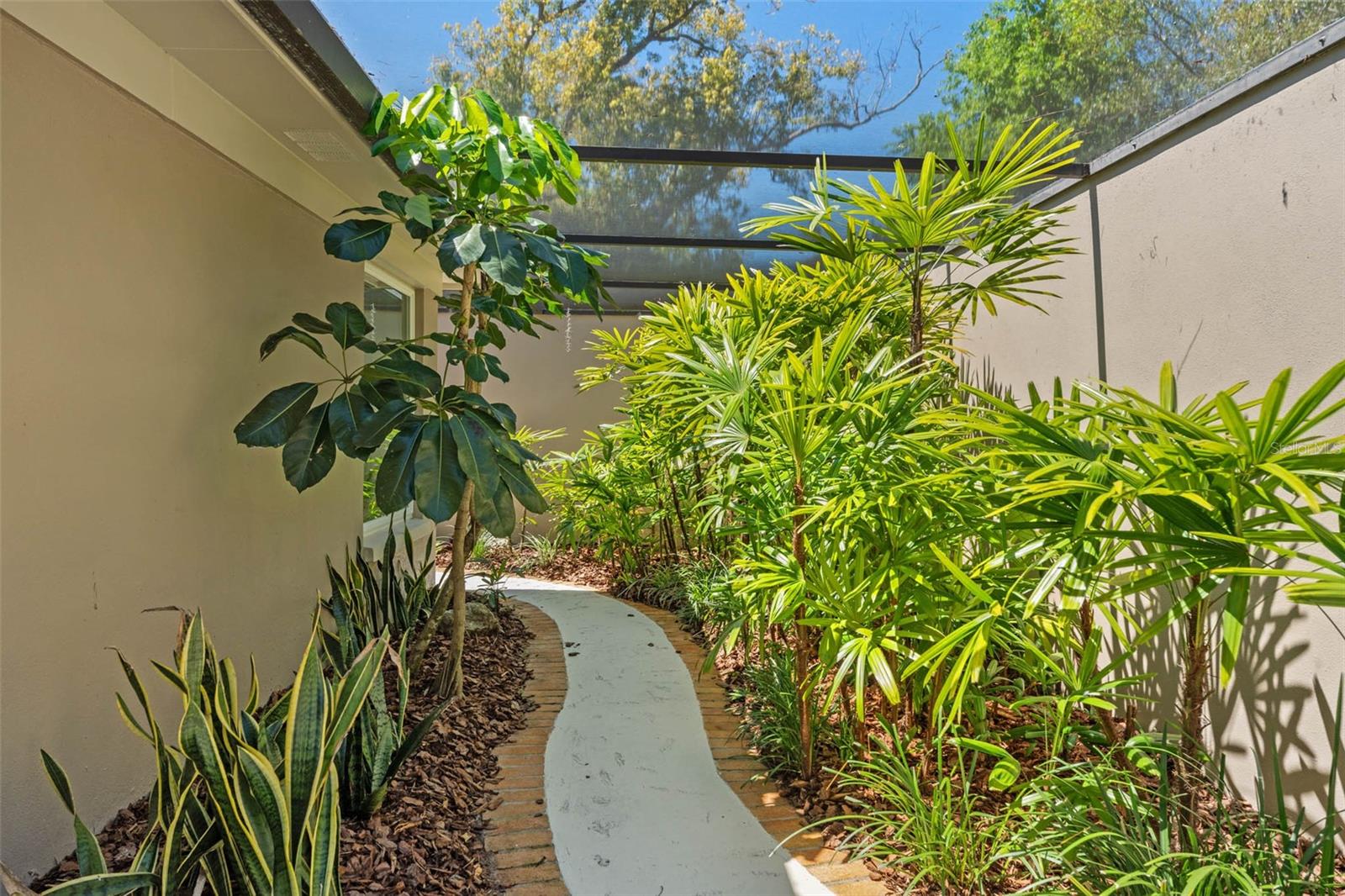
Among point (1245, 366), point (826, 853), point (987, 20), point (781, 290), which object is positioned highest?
point (987, 20)

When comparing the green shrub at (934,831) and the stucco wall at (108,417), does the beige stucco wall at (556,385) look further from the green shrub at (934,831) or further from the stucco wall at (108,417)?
the green shrub at (934,831)

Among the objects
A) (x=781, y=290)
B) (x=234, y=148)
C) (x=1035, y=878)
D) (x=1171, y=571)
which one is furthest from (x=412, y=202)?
(x=1035, y=878)

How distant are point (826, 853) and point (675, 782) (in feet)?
2.05

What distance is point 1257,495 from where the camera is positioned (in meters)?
1.37

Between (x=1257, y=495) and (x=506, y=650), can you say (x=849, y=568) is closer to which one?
(x=1257, y=495)

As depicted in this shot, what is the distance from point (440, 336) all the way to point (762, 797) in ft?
7.27

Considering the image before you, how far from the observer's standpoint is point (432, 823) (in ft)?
7.53

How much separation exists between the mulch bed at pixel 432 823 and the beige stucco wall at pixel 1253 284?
2533 millimetres

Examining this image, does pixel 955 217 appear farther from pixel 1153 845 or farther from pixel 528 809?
pixel 528 809

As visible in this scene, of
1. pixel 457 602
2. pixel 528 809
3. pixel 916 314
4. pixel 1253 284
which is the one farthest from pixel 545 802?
pixel 1253 284

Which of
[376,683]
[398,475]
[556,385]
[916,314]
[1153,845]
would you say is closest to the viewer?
[1153,845]

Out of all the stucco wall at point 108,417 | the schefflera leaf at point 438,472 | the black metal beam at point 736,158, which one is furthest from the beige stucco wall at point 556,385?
the schefflera leaf at point 438,472

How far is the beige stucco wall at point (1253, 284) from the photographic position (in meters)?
2.16

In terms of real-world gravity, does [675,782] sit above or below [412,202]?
below
